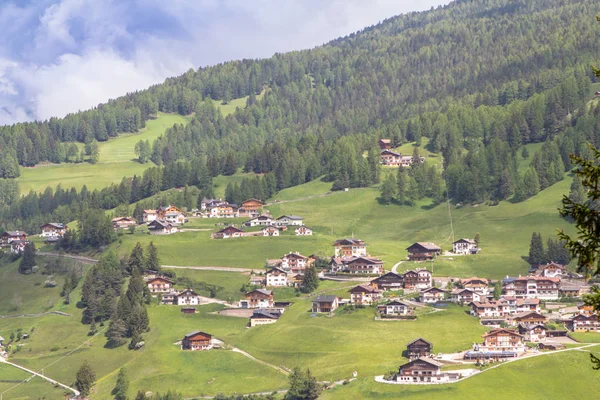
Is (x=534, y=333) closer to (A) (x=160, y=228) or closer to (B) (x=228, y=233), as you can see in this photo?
(B) (x=228, y=233)

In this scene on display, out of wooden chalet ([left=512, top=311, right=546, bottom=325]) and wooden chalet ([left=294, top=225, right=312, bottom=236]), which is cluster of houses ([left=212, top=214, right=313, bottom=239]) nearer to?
wooden chalet ([left=294, top=225, right=312, bottom=236])

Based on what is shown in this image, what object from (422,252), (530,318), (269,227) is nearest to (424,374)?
(530,318)

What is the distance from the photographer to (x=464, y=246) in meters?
168

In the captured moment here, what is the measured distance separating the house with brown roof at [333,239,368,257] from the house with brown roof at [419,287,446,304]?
98.3 feet

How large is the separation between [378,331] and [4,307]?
244ft

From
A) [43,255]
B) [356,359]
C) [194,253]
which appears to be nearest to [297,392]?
[356,359]

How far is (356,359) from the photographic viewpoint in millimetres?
109875

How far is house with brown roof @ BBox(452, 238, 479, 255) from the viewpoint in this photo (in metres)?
167

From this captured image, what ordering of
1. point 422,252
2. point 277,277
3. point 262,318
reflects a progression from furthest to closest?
point 422,252 → point 277,277 → point 262,318

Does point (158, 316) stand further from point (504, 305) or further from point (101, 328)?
point (504, 305)

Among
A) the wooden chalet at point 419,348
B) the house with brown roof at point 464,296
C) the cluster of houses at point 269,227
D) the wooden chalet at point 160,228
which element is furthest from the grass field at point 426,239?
the wooden chalet at point 419,348

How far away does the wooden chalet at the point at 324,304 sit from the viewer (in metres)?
134

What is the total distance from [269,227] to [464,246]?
43935 millimetres

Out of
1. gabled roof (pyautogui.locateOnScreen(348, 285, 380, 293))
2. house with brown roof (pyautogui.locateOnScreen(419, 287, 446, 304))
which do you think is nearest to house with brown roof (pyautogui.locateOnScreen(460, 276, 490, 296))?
house with brown roof (pyautogui.locateOnScreen(419, 287, 446, 304))
